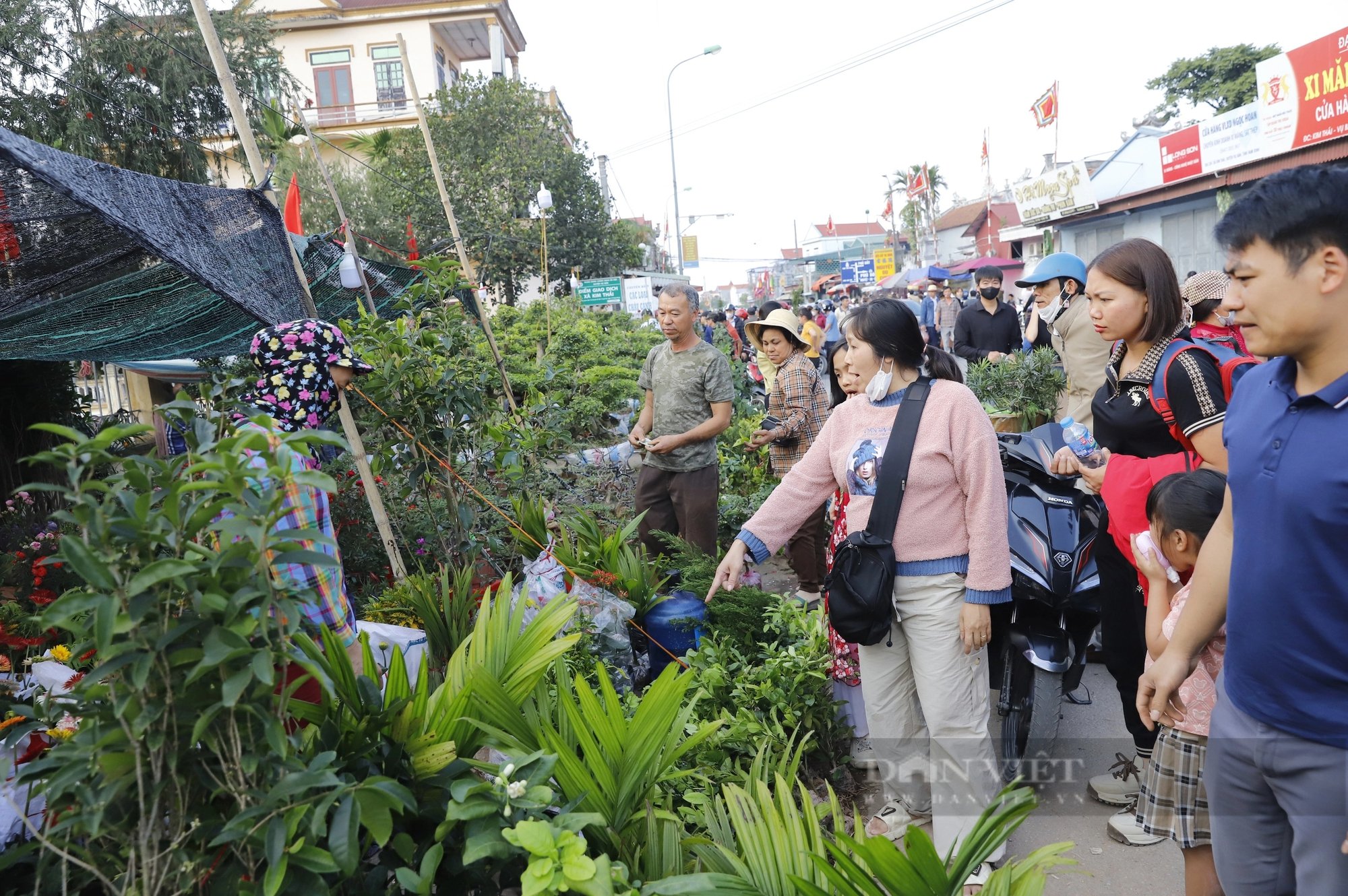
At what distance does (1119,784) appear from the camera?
3436mm

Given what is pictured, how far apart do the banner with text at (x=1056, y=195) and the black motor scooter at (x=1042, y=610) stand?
845 inches

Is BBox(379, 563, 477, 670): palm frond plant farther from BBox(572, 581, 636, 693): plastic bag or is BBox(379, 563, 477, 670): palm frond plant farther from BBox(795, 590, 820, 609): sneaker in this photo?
BBox(795, 590, 820, 609): sneaker

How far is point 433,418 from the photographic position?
4.64m

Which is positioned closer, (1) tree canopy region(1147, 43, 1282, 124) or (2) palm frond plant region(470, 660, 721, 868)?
(2) palm frond plant region(470, 660, 721, 868)

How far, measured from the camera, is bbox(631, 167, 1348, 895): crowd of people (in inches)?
65.2

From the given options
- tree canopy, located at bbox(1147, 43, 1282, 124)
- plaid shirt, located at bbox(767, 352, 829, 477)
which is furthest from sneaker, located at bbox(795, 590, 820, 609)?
tree canopy, located at bbox(1147, 43, 1282, 124)

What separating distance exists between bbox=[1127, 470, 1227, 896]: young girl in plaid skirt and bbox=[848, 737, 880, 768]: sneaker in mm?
1377

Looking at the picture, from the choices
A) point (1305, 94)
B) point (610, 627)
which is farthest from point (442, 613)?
point (1305, 94)

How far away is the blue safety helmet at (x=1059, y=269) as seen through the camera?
16.7 feet

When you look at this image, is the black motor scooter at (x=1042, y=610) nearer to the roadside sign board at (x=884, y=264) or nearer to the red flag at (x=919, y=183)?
the roadside sign board at (x=884, y=264)

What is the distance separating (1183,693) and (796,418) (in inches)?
136

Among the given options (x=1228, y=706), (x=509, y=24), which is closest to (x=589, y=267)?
(x=509, y=24)

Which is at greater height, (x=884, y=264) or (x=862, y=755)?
(x=884, y=264)

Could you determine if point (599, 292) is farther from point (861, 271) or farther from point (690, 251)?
point (690, 251)
